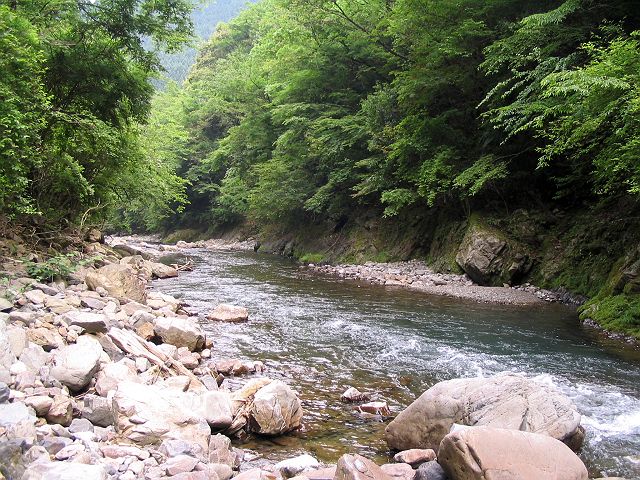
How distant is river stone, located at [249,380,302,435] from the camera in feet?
16.6

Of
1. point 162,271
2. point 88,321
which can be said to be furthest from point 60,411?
point 162,271

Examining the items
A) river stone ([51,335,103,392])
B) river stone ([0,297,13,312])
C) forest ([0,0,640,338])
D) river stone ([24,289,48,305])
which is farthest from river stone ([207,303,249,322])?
river stone ([51,335,103,392])

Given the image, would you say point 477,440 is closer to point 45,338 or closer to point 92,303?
point 45,338

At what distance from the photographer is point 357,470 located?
3.75 metres

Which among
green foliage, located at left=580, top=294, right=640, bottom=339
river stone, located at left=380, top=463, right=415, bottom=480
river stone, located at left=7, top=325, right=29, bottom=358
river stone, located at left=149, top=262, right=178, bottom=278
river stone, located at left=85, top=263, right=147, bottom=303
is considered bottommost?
river stone, located at left=149, top=262, right=178, bottom=278

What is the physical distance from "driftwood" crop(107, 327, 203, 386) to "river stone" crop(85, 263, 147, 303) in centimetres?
329

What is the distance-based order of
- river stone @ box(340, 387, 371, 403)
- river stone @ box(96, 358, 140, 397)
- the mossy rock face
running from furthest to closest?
the mossy rock face → river stone @ box(340, 387, 371, 403) → river stone @ box(96, 358, 140, 397)

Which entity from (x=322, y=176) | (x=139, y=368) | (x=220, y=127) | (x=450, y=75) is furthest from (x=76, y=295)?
(x=220, y=127)

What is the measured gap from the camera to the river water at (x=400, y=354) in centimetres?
514

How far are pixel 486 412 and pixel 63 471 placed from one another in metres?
3.72

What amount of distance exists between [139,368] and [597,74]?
9.63 m

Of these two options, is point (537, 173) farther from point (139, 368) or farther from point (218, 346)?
point (139, 368)

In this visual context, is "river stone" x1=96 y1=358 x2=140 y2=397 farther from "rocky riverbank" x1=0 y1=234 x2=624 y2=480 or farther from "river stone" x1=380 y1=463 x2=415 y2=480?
"river stone" x1=380 y1=463 x2=415 y2=480

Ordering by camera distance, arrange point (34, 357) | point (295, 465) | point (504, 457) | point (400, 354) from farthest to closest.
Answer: point (400, 354) → point (34, 357) → point (295, 465) → point (504, 457)
